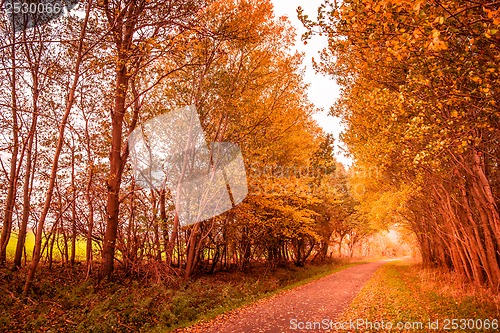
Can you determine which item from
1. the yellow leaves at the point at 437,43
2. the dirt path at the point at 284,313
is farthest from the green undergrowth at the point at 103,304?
the yellow leaves at the point at 437,43

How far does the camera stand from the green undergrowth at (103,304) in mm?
7840

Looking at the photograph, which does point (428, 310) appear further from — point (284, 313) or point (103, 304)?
point (103, 304)

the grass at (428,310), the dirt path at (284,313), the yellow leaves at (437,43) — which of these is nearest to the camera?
the yellow leaves at (437,43)

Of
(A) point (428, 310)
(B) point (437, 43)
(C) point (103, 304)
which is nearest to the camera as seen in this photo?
(B) point (437, 43)

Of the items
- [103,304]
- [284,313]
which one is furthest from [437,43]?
[103,304]

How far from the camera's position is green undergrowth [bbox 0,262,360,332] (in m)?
7.84

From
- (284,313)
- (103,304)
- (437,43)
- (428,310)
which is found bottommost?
(428,310)

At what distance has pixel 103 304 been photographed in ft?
29.0

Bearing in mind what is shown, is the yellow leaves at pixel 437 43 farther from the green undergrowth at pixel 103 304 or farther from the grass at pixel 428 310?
the green undergrowth at pixel 103 304

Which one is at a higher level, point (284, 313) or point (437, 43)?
point (437, 43)

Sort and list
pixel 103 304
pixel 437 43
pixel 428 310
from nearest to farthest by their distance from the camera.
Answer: pixel 437 43 → pixel 103 304 → pixel 428 310

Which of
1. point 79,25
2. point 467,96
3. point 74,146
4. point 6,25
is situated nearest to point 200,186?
point 74,146

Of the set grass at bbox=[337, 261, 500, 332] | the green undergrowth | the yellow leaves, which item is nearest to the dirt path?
grass at bbox=[337, 261, 500, 332]

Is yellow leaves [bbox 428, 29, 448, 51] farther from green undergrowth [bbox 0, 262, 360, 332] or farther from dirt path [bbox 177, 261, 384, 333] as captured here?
green undergrowth [bbox 0, 262, 360, 332]
